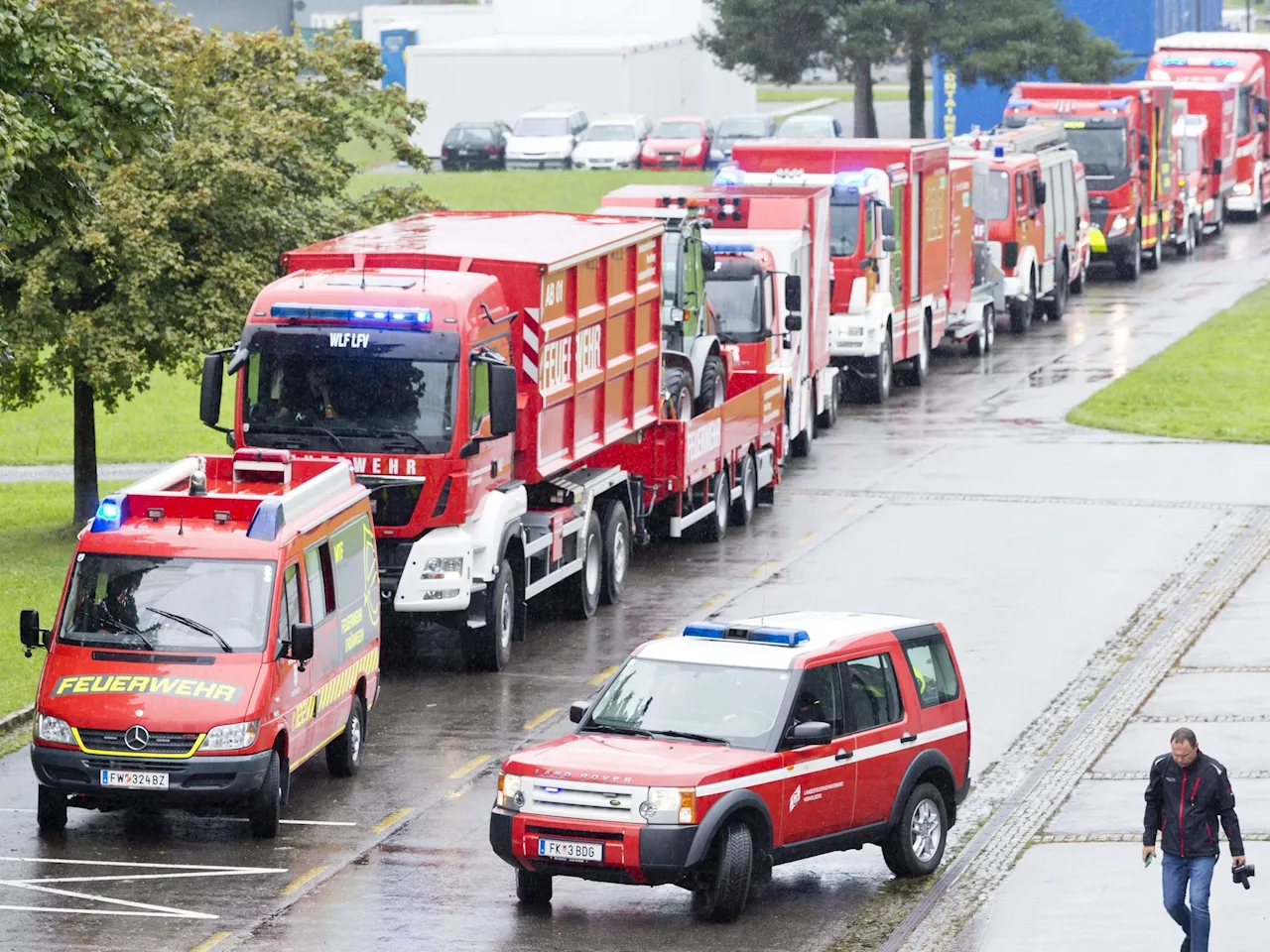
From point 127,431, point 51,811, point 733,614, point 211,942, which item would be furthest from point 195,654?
point 127,431

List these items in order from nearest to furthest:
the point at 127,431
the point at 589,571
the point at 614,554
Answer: the point at 589,571 < the point at 614,554 < the point at 127,431

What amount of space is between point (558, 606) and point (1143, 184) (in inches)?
1238

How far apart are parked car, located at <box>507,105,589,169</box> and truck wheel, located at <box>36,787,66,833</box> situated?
5924 centimetres

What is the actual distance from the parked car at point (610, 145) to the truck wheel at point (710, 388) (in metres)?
45.4

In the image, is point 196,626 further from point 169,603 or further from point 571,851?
point 571,851

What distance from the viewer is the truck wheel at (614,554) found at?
24.2 m

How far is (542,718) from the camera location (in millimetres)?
19719

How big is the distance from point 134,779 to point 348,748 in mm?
2430

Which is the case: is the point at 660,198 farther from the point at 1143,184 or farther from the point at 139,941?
the point at 1143,184

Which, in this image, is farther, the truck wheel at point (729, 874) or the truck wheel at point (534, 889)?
the truck wheel at point (534, 889)

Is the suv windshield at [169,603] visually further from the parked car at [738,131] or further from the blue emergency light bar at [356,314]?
the parked car at [738,131]

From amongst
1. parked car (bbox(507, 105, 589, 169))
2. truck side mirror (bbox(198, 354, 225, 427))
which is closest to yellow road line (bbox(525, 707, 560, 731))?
truck side mirror (bbox(198, 354, 225, 427))

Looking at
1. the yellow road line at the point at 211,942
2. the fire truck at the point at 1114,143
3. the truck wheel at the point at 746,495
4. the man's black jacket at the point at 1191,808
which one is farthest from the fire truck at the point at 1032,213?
the yellow road line at the point at 211,942

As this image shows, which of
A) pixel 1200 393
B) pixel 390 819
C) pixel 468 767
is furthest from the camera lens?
pixel 1200 393
